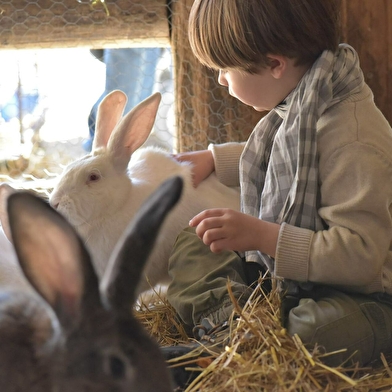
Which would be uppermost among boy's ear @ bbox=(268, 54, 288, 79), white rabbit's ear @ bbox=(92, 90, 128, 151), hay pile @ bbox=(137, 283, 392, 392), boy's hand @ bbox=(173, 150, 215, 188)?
boy's ear @ bbox=(268, 54, 288, 79)

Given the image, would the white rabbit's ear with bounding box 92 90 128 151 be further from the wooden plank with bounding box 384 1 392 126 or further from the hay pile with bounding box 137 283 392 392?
the wooden plank with bounding box 384 1 392 126

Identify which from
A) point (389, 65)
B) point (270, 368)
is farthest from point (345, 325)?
point (389, 65)

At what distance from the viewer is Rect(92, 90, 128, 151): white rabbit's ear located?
5.98ft

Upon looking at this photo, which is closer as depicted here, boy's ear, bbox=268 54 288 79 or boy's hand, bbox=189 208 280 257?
boy's hand, bbox=189 208 280 257

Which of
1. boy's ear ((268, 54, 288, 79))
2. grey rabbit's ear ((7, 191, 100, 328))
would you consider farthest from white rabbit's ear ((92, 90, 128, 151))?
grey rabbit's ear ((7, 191, 100, 328))

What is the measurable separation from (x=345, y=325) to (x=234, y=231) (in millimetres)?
280

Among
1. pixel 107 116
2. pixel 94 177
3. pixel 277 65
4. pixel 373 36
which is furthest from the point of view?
pixel 373 36

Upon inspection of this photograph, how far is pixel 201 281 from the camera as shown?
4.79 ft

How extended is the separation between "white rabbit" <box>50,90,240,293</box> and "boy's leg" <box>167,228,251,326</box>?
0.10 metres

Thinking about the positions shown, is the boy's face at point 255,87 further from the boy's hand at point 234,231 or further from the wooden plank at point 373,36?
the wooden plank at point 373,36

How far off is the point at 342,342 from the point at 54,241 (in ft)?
2.24

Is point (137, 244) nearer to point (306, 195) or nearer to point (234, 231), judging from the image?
point (234, 231)

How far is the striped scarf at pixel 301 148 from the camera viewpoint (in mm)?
1347

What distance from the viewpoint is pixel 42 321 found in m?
0.82
